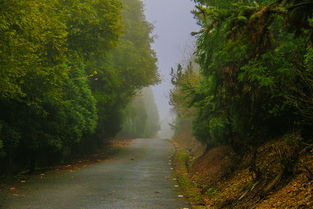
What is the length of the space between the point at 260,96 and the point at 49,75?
8081 millimetres

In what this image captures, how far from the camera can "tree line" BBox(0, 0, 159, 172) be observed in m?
10.8

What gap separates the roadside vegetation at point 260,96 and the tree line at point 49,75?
17.8 ft

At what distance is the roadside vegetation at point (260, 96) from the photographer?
424cm

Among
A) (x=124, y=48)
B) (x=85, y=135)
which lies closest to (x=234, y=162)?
(x=85, y=135)

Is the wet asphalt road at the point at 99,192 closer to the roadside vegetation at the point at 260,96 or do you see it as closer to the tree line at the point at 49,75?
the roadside vegetation at the point at 260,96

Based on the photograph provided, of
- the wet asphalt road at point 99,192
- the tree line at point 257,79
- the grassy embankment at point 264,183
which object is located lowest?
the wet asphalt road at point 99,192

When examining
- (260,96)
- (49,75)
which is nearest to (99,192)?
(260,96)

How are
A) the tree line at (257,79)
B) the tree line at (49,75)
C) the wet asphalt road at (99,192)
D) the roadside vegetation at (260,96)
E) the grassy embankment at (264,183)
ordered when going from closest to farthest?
the roadside vegetation at (260,96) < the tree line at (257,79) < the grassy embankment at (264,183) < the wet asphalt road at (99,192) < the tree line at (49,75)

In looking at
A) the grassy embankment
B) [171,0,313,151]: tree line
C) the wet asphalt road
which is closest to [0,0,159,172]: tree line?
the wet asphalt road

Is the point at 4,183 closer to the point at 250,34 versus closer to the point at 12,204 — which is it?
the point at 12,204

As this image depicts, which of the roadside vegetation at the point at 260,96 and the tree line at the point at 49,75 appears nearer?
the roadside vegetation at the point at 260,96

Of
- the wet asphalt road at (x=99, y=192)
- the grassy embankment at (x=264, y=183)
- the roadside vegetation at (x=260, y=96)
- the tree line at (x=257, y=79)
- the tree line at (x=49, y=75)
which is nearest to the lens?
the roadside vegetation at (x=260, y=96)

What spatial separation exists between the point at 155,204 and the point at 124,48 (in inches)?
887

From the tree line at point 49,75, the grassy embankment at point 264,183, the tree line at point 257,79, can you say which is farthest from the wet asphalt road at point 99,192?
the tree line at point 257,79
